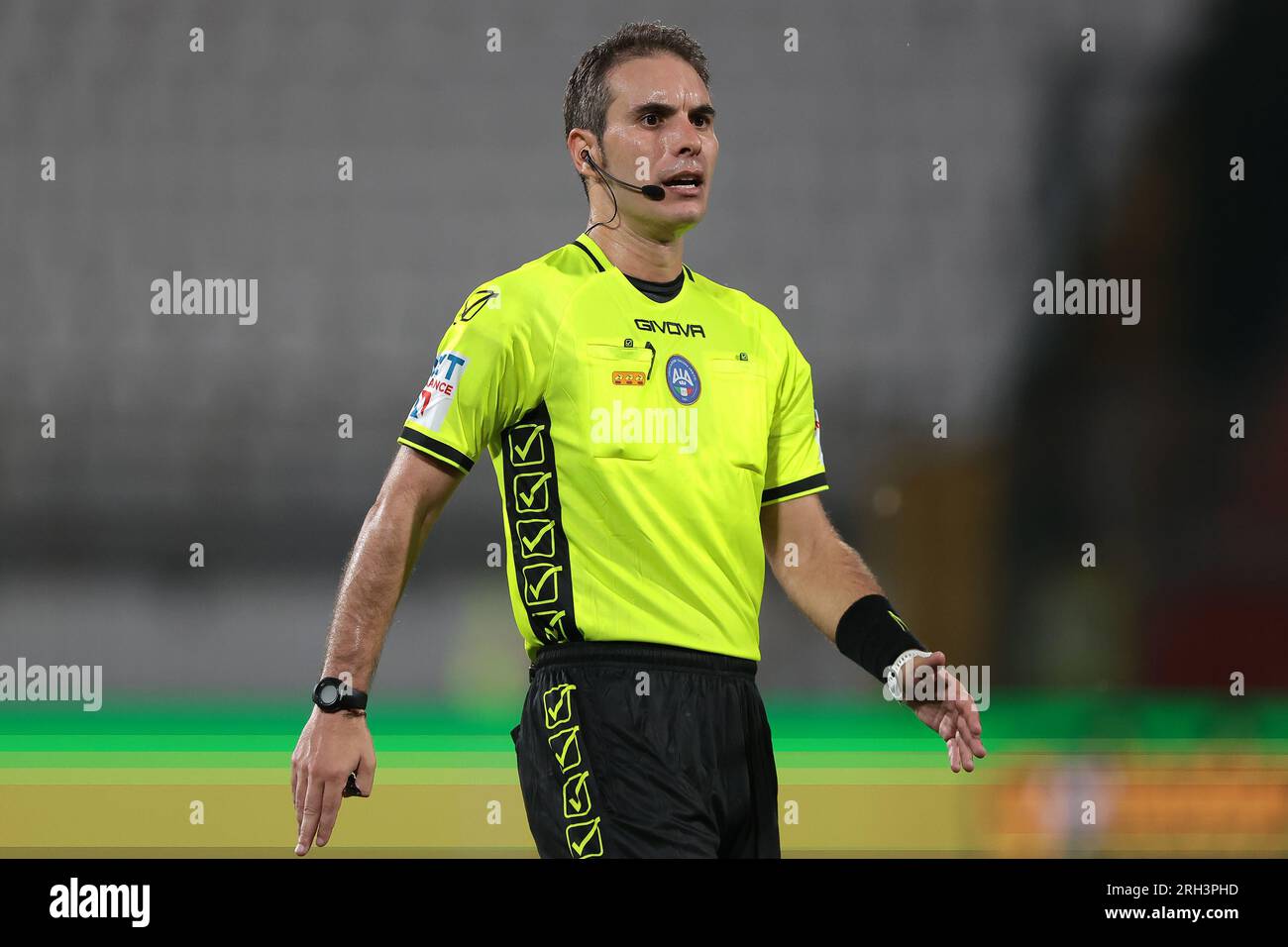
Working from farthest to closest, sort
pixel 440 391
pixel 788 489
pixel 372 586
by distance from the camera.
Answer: pixel 788 489
pixel 440 391
pixel 372 586

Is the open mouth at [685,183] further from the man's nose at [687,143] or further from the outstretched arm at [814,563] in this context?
the outstretched arm at [814,563]

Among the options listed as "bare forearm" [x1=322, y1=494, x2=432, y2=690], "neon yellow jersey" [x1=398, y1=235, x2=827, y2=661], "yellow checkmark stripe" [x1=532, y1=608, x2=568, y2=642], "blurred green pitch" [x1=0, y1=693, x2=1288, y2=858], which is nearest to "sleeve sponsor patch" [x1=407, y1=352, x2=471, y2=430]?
"neon yellow jersey" [x1=398, y1=235, x2=827, y2=661]

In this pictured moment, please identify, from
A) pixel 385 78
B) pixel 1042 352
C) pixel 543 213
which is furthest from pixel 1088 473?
pixel 385 78

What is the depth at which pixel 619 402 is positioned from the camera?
281 centimetres

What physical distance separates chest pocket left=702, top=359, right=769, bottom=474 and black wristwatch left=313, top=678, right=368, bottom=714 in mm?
870

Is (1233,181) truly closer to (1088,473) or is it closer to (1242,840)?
(1088,473)

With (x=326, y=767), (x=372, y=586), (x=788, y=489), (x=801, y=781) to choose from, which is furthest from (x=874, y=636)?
(x=801, y=781)

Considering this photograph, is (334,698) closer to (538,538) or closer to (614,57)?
(538,538)

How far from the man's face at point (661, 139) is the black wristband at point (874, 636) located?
899 millimetres

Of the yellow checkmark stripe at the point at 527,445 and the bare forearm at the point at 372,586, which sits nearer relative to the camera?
the bare forearm at the point at 372,586

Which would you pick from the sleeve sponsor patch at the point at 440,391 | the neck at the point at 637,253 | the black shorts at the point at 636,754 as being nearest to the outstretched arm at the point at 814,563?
the black shorts at the point at 636,754

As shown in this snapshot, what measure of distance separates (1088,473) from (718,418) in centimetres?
608

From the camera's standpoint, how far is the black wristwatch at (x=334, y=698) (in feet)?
8.12

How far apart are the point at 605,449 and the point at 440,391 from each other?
34cm
